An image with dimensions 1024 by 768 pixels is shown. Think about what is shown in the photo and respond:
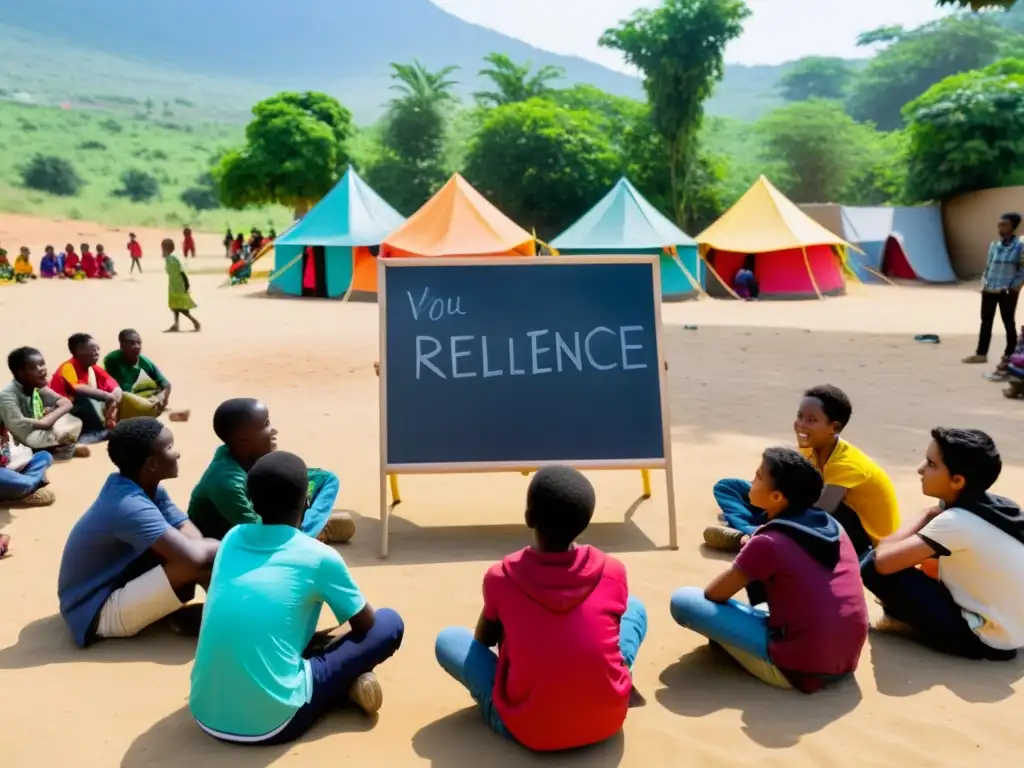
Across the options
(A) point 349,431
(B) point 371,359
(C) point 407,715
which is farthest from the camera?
(B) point 371,359

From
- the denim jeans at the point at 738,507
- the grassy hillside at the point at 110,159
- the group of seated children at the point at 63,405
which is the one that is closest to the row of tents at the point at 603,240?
the group of seated children at the point at 63,405

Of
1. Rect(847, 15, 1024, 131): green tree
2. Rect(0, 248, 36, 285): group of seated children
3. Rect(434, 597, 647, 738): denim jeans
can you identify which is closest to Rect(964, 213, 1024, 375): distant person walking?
Rect(434, 597, 647, 738): denim jeans

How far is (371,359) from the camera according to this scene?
11.9 metres

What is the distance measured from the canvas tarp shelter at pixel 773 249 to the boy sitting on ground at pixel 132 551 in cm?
1940

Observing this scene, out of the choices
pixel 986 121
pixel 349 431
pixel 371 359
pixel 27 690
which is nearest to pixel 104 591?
pixel 27 690

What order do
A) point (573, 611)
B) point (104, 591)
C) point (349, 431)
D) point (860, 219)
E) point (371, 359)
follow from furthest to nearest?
point (860, 219) < point (371, 359) < point (349, 431) < point (104, 591) < point (573, 611)

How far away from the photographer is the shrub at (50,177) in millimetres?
67438

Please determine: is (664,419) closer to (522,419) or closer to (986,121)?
(522,419)

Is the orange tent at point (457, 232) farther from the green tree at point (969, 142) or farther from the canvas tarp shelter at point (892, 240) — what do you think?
the green tree at point (969, 142)

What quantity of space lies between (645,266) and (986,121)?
28.4 m

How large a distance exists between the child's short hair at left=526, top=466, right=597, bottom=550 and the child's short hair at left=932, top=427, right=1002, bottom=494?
1607mm

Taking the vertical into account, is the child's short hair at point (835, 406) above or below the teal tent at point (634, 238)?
below

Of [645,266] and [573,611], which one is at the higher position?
[645,266]

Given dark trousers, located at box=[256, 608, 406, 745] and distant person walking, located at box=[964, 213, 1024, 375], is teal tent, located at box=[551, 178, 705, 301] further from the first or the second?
dark trousers, located at box=[256, 608, 406, 745]
